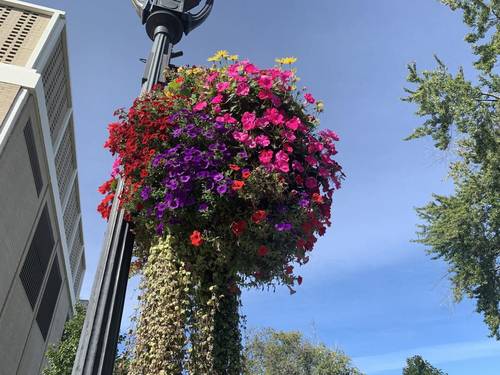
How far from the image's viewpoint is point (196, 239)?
2512 millimetres

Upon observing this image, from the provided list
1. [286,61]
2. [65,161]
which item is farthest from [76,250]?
[286,61]

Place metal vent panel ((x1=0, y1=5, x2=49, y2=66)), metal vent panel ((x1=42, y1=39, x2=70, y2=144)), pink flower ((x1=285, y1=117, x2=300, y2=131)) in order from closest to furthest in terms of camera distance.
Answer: pink flower ((x1=285, y1=117, x2=300, y2=131)) < metal vent panel ((x1=0, y1=5, x2=49, y2=66)) < metal vent panel ((x1=42, y1=39, x2=70, y2=144))

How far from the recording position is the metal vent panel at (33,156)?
1342cm

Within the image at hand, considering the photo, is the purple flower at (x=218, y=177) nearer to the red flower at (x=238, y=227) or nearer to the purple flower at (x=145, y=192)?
the red flower at (x=238, y=227)

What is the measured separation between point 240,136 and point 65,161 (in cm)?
1921

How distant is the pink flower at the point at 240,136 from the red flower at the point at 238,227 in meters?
0.58

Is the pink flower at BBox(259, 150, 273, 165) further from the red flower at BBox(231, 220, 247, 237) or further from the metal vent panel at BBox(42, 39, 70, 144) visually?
the metal vent panel at BBox(42, 39, 70, 144)

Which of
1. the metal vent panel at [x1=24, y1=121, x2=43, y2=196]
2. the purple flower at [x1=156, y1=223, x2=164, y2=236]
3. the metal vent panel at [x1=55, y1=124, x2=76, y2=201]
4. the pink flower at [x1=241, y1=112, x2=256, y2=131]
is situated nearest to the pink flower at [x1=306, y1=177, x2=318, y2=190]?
the pink flower at [x1=241, y1=112, x2=256, y2=131]

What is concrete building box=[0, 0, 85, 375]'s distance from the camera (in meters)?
12.4

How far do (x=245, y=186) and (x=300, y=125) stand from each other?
73 cm

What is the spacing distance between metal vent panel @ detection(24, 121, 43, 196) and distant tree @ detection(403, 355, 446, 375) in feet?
76.7

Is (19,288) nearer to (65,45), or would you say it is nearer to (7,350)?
(7,350)

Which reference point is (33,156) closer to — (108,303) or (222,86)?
(222,86)

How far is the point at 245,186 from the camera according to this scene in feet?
8.66
